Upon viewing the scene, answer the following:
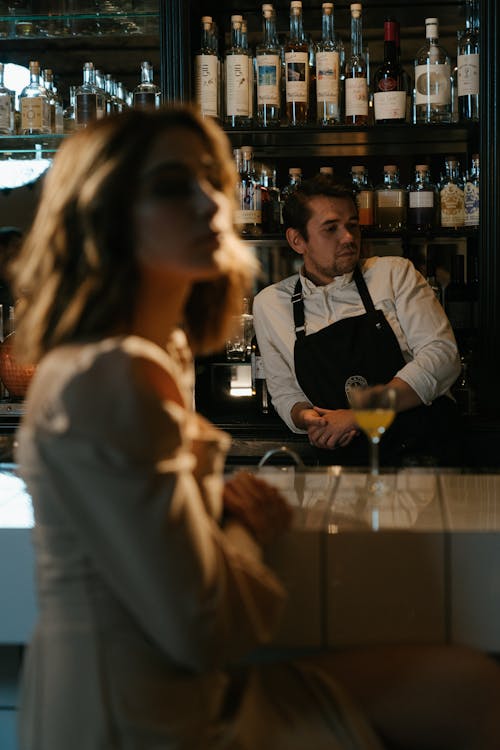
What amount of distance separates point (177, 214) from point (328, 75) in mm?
2070

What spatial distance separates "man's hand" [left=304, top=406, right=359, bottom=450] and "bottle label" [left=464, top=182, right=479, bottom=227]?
0.68 m

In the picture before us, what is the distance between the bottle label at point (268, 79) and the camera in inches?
118

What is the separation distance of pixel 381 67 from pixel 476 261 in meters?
0.63

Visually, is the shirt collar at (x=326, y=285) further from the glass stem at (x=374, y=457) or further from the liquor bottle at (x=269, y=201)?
the glass stem at (x=374, y=457)

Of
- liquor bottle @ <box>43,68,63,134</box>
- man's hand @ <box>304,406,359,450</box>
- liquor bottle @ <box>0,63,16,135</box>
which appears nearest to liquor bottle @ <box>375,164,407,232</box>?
Answer: man's hand @ <box>304,406,359,450</box>

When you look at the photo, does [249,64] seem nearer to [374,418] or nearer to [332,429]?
[332,429]

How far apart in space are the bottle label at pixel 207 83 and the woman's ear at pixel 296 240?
0.41 metres

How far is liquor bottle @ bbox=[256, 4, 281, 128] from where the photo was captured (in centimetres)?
301

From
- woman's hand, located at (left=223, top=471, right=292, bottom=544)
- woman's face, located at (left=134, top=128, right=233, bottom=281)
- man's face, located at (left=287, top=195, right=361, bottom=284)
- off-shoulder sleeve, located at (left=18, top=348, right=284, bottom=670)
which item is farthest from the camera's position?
man's face, located at (left=287, top=195, right=361, bottom=284)

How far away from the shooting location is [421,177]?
3047 mm

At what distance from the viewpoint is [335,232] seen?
2914 mm

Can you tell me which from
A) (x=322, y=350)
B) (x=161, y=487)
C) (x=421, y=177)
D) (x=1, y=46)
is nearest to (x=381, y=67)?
(x=421, y=177)

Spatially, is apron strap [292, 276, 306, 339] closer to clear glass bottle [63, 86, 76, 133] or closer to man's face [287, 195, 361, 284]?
man's face [287, 195, 361, 284]

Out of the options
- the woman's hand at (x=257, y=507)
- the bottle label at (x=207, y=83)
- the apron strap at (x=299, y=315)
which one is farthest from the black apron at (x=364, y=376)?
the woman's hand at (x=257, y=507)
